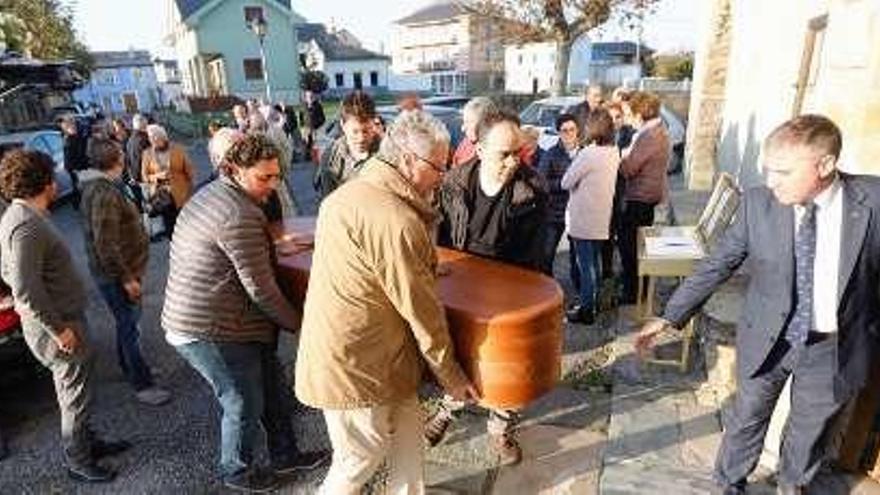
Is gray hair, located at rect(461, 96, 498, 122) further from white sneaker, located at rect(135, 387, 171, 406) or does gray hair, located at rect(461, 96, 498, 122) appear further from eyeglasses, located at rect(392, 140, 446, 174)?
white sneaker, located at rect(135, 387, 171, 406)

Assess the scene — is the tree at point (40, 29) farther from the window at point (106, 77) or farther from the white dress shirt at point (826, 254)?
the window at point (106, 77)

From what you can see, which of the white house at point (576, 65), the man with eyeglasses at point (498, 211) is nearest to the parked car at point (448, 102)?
the man with eyeglasses at point (498, 211)

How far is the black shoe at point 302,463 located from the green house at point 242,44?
34.5 meters

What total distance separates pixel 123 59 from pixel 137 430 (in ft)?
242

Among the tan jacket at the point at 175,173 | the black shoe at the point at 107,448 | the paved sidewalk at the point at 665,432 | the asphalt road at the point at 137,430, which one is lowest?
the asphalt road at the point at 137,430

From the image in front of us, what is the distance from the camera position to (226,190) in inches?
112

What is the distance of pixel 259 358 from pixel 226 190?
2.84 ft

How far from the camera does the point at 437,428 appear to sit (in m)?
3.75

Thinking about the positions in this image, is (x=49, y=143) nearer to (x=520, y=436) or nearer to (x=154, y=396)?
(x=154, y=396)

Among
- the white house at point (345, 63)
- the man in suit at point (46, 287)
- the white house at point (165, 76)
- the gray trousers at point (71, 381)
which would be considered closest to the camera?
the man in suit at point (46, 287)

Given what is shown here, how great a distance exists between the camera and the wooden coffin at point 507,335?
244cm

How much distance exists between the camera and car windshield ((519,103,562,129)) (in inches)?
461

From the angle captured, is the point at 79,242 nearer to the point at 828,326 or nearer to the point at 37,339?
the point at 37,339

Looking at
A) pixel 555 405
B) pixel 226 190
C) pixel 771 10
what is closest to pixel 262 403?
pixel 226 190
